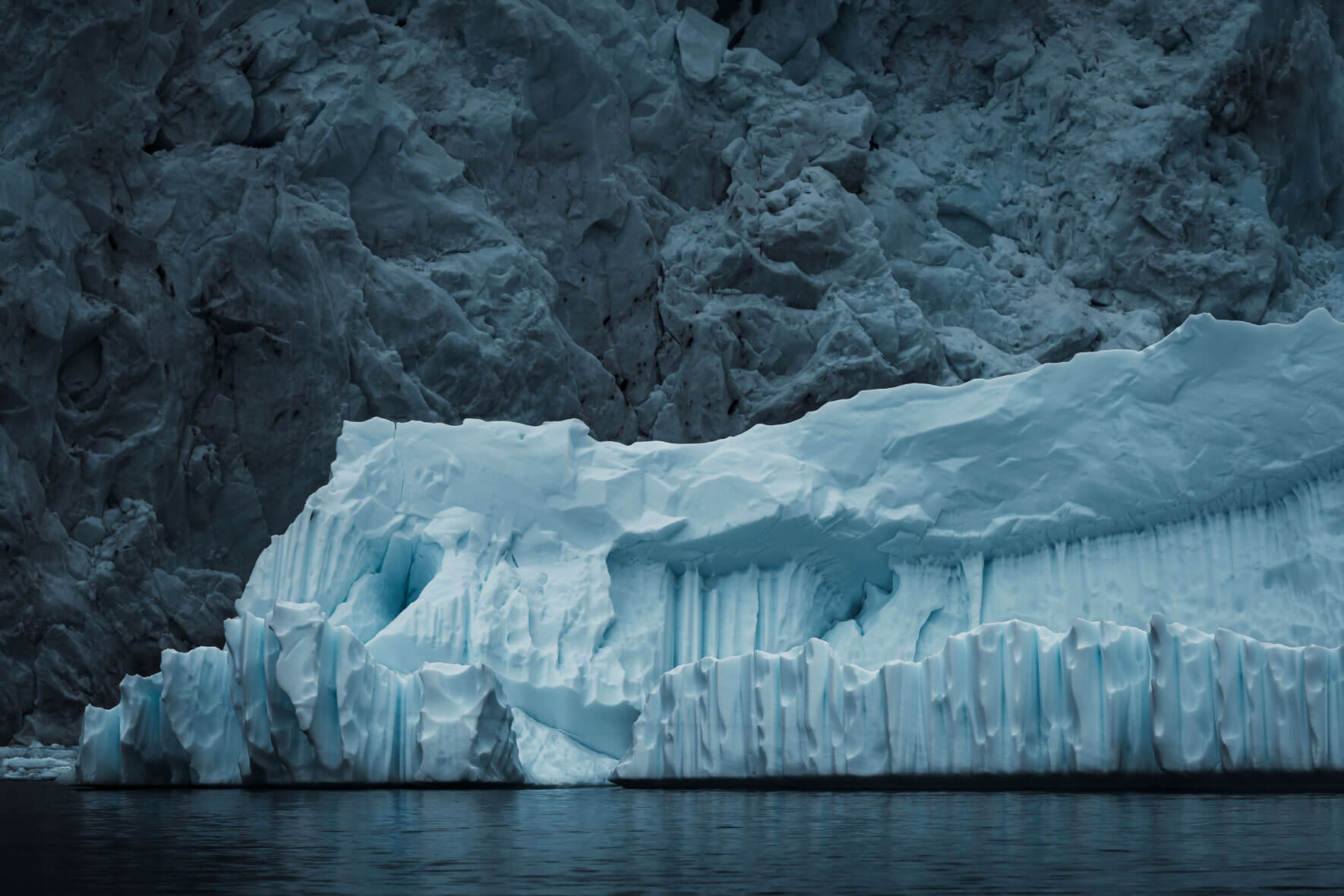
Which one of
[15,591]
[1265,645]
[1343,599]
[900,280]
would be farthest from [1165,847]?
[900,280]

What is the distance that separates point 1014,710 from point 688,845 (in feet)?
14.8

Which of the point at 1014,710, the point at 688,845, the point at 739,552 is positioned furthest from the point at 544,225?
the point at 688,845

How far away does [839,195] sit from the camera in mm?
24266

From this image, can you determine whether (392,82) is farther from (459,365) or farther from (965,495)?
(965,495)

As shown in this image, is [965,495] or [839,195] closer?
[965,495]

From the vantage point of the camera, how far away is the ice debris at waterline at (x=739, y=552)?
10.3 metres

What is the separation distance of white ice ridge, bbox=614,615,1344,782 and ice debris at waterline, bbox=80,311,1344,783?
4.21 ft

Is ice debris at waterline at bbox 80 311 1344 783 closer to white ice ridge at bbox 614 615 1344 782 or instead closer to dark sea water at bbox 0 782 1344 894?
white ice ridge at bbox 614 615 1344 782

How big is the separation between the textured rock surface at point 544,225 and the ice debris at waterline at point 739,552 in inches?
282

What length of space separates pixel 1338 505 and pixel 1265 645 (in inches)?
106

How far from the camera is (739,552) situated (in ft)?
39.3

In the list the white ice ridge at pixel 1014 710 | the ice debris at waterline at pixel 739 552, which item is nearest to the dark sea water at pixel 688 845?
the white ice ridge at pixel 1014 710

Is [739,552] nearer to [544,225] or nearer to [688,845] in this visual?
[688,845]

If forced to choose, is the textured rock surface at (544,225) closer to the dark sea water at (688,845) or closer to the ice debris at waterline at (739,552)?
the ice debris at waterline at (739,552)
